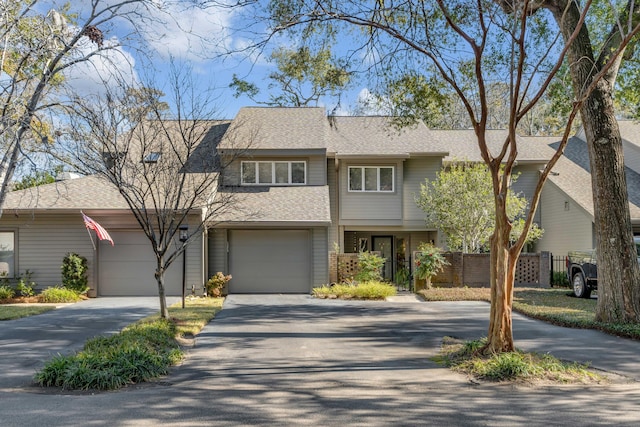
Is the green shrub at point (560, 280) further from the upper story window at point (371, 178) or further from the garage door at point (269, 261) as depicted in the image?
the garage door at point (269, 261)

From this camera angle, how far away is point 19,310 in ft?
49.9

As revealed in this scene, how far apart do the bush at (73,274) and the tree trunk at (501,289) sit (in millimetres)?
14218

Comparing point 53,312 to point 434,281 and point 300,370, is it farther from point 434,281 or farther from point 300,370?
point 434,281

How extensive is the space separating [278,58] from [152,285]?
11835mm

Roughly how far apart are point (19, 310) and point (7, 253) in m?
4.59

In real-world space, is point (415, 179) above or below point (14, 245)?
above

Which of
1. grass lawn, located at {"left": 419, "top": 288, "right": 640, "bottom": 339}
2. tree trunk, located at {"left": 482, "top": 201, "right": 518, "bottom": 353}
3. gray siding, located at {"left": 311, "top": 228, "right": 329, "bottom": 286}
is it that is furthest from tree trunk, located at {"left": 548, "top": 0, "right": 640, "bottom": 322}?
gray siding, located at {"left": 311, "top": 228, "right": 329, "bottom": 286}

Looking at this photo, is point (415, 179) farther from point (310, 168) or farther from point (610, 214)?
point (610, 214)

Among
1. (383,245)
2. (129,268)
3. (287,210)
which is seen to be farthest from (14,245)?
(383,245)

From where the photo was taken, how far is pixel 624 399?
21.1 ft

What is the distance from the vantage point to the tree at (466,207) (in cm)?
2094

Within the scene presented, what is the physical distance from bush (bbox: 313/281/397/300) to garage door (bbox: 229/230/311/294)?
53.0 inches

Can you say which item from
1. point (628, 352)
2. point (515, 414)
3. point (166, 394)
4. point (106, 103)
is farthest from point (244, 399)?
point (106, 103)

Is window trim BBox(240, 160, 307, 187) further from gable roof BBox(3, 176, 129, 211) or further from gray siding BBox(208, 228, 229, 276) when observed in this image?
gable roof BBox(3, 176, 129, 211)
